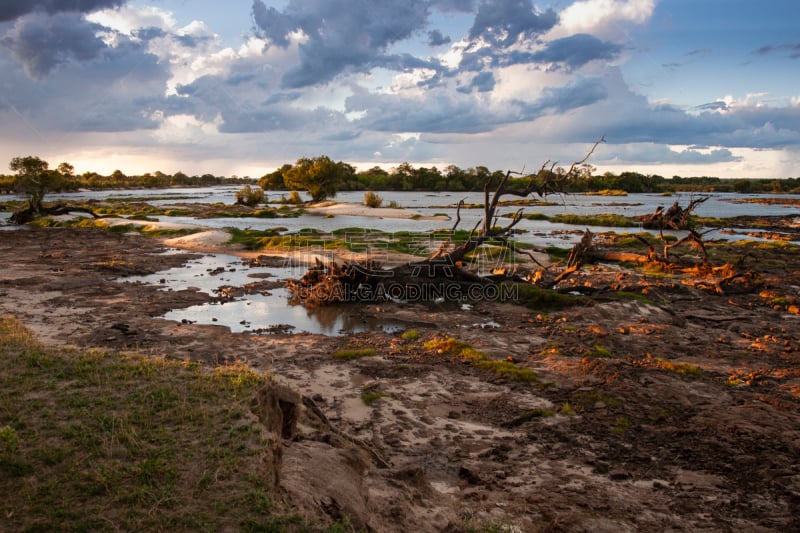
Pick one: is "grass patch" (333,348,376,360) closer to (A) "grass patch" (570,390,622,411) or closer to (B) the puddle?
(B) the puddle

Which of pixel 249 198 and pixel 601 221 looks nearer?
pixel 601 221

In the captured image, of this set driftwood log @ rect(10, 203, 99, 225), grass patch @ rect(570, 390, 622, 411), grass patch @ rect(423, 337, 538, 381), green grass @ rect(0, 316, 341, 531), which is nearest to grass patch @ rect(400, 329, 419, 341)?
grass patch @ rect(423, 337, 538, 381)

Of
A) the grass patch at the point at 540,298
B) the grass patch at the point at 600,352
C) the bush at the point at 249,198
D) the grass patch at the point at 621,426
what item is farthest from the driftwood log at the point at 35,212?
the grass patch at the point at 621,426

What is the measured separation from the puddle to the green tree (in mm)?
56844

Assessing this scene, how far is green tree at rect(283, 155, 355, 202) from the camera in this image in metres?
77.6

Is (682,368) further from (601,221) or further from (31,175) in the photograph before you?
(31,175)

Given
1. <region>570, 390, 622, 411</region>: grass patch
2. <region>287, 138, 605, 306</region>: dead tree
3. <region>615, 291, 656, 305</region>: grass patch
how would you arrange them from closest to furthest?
<region>570, 390, 622, 411</region>: grass patch < <region>615, 291, 656, 305</region>: grass patch < <region>287, 138, 605, 306</region>: dead tree

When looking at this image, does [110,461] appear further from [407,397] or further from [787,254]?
[787,254]

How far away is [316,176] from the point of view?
257 feet

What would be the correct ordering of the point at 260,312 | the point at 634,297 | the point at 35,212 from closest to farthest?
the point at 260,312 < the point at 634,297 < the point at 35,212

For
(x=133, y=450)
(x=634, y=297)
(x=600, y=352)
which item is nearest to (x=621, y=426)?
(x=600, y=352)

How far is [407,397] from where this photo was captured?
365 inches

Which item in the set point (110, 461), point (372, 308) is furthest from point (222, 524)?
point (372, 308)

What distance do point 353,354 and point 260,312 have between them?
5.90 meters
